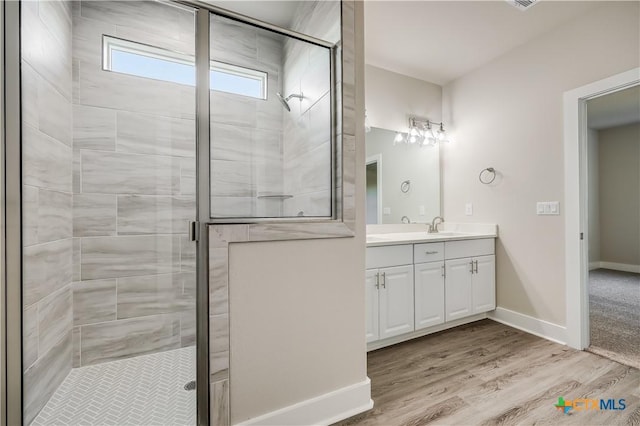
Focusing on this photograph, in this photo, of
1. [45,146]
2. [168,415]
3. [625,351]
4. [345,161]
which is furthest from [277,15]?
[625,351]

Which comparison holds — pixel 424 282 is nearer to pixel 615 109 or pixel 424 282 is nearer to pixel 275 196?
pixel 275 196

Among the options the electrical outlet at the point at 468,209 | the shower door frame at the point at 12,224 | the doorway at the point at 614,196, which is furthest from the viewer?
the doorway at the point at 614,196

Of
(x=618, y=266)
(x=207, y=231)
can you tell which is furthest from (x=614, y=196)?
(x=207, y=231)

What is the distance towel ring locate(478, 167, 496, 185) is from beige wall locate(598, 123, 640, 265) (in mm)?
3819

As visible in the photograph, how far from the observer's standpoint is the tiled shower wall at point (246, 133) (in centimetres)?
140

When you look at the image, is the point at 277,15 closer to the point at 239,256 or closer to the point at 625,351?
the point at 239,256

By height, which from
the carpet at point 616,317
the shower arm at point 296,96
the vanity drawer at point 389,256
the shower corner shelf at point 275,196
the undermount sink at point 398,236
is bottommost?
the carpet at point 616,317

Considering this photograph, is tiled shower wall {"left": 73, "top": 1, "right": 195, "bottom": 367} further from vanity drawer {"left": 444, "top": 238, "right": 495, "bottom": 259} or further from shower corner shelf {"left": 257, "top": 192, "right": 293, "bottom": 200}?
vanity drawer {"left": 444, "top": 238, "right": 495, "bottom": 259}

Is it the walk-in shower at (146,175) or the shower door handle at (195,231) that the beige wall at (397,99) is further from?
the shower door handle at (195,231)

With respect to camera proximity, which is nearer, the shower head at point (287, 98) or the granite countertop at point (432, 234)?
the shower head at point (287, 98)

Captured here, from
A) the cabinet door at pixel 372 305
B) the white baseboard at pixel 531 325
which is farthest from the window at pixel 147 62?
the white baseboard at pixel 531 325

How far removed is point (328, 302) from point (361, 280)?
0.72ft

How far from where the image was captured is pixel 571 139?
230cm

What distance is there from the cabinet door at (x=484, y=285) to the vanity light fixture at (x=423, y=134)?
52.4 inches
